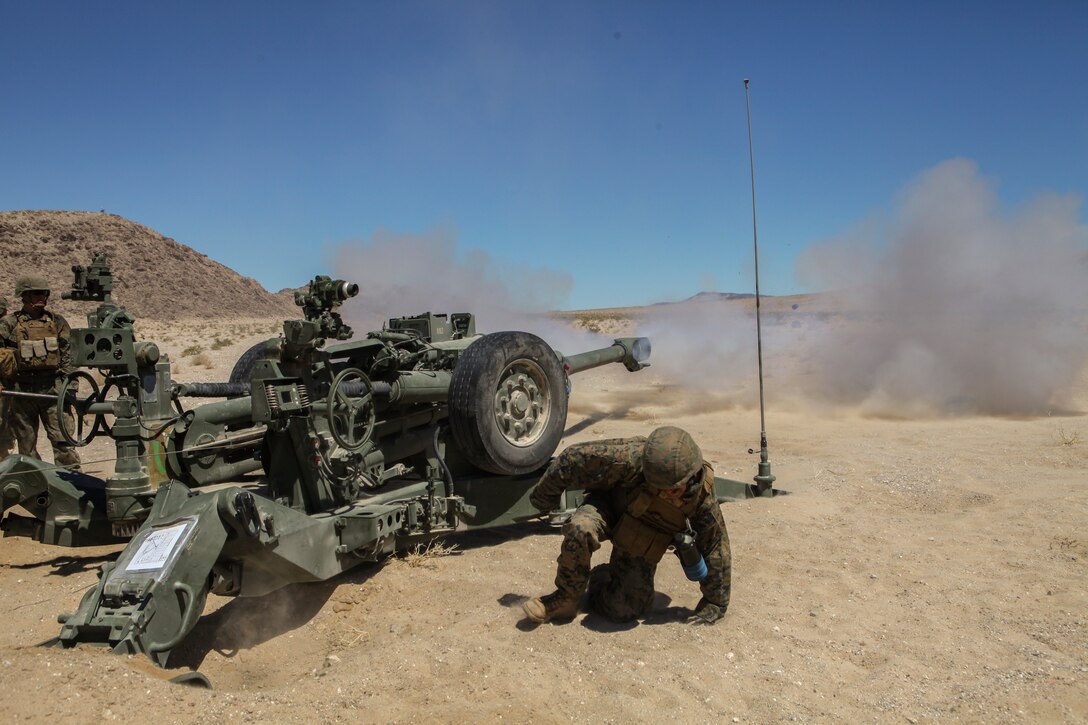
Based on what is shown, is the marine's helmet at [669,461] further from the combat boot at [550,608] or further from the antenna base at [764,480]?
the antenna base at [764,480]

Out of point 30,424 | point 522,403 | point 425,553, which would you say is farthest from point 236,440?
point 30,424

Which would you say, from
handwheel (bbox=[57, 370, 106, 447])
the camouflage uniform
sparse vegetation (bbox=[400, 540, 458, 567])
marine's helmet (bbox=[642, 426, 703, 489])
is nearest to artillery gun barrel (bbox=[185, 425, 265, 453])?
handwheel (bbox=[57, 370, 106, 447])

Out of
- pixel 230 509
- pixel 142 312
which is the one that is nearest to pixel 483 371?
pixel 230 509

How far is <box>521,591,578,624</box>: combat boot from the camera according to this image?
4.93m

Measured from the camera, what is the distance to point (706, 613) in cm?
503

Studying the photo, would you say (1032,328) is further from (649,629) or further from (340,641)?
(340,641)

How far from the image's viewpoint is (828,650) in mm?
4695

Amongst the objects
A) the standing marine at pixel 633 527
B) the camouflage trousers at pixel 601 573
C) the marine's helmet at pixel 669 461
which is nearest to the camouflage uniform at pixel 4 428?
the standing marine at pixel 633 527

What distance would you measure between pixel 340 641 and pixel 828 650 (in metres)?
2.83

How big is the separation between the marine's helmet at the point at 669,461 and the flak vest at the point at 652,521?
189 millimetres

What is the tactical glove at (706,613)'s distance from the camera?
16.4 ft

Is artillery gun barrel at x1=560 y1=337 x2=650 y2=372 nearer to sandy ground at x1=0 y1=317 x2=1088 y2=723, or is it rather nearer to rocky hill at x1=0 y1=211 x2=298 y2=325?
sandy ground at x1=0 y1=317 x2=1088 y2=723

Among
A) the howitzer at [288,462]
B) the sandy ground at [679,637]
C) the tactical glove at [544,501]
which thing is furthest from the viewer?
the tactical glove at [544,501]

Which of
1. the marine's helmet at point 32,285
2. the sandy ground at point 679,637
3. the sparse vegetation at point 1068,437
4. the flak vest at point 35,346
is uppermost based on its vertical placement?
the marine's helmet at point 32,285
